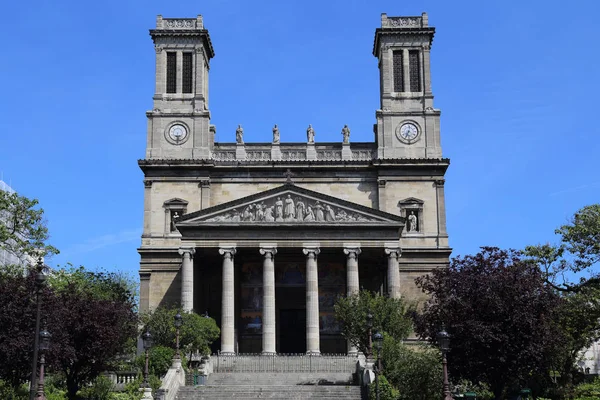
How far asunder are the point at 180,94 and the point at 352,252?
70.7 ft

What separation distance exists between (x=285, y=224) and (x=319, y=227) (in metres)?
2.34

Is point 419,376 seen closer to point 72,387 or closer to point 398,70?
point 72,387

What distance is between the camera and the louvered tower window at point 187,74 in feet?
229

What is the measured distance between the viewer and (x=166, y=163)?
66.5 metres

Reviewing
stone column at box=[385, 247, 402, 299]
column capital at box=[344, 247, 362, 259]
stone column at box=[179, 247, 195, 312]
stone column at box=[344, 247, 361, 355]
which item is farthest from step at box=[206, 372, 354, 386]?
column capital at box=[344, 247, 362, 259]

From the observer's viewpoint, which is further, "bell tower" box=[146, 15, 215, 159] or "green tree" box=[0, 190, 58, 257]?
"bell tower" box=[146, 15, 215, 159]

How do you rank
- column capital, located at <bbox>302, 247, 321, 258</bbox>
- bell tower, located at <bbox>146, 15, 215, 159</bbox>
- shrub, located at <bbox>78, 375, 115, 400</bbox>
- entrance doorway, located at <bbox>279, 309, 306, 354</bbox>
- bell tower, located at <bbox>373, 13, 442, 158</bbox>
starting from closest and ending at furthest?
shrub, located at <bbox>78, 375, 115, 400</bbox>
column capital, located at <bbox>302, 247, 321, 258</bbox>
entrance doorway, located at <bbox>279, 309, 306, 354</bbox>
bell tower, located at <bbox>373, 13, 442, 158</bbox>
bell tower, located at <bbox>146, 15, 215, 159</bbox>

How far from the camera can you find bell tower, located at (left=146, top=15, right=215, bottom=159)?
6812 cm

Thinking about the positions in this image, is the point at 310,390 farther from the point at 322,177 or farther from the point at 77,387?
the point at 322,177

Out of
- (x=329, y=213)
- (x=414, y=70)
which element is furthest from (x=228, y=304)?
(x=414, y=70)

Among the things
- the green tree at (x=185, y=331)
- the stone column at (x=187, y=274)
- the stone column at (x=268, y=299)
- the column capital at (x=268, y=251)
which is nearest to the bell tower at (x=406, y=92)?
the column capital at (x=268, y=251)

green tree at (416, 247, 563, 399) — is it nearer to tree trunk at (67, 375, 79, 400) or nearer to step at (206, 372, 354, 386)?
step at (206, 372, 354, 386)

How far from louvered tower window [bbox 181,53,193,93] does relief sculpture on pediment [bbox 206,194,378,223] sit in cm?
1589

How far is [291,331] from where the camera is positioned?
2480 inches
